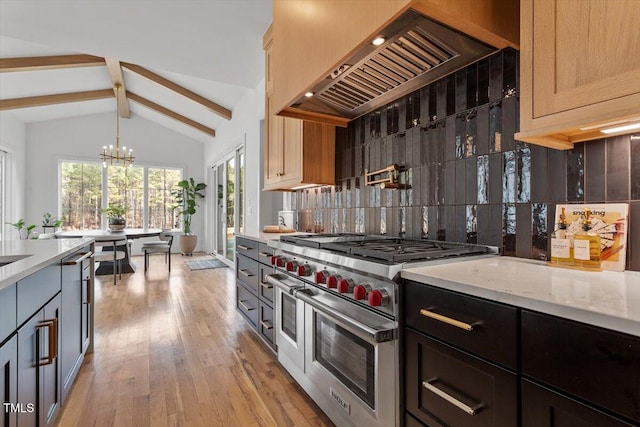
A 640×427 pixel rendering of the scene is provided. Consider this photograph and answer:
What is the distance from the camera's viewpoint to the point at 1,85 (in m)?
4.70

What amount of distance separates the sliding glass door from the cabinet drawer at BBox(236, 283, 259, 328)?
2.15 meters

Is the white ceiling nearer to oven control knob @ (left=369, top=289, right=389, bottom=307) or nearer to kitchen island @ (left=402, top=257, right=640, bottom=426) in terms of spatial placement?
oven control knob @ (left=369, top=289, right=389, bottom=307)

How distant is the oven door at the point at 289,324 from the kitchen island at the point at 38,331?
1.09m

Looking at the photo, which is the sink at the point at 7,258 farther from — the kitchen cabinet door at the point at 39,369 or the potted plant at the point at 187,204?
the potted plant at the point at 187,204

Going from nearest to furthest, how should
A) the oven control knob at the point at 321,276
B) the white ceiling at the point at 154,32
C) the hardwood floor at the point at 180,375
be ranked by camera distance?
1. the oven control knob at the point at 321,276
2. the hardwood floor at the point at 180,375
3. the white ceiling at the point at 154,32

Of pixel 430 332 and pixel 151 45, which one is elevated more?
pixel 151 45

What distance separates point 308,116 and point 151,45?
6.61 ft

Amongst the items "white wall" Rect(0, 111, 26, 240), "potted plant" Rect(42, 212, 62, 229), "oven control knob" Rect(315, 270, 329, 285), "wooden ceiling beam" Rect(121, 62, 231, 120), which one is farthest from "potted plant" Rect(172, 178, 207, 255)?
"oven control knob" Rect(315, 270, 329, 285)

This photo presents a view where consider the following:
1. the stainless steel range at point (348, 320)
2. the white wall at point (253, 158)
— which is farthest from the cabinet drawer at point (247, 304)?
the white wall at point (253, 158)

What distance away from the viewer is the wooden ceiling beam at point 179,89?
→ 487 centimetres

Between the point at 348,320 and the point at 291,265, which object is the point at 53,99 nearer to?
the point at 291,265

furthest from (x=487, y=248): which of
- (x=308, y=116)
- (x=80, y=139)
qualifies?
(x=80, y=139)

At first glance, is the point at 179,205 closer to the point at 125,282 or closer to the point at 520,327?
the point at 125,282

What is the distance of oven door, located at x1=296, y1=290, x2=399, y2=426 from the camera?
1194 millimetres
